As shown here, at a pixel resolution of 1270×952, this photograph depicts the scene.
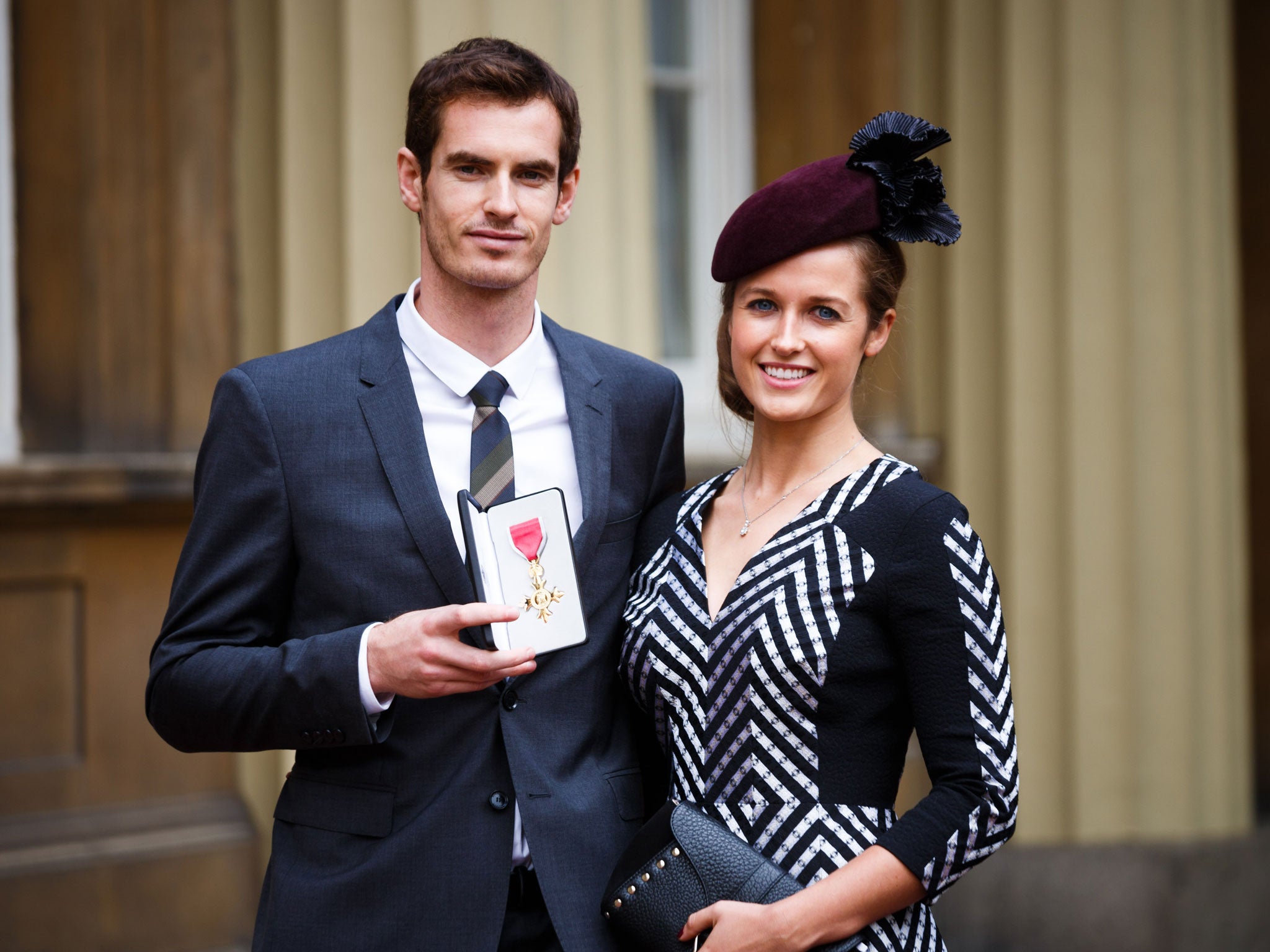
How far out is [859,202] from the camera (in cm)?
198

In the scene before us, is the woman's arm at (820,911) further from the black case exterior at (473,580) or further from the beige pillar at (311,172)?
the beige pillar at (311,172)

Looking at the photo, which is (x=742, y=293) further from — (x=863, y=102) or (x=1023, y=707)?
(x=1023, y=707)

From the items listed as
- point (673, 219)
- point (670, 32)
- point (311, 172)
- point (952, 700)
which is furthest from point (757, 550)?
point (670, 32)

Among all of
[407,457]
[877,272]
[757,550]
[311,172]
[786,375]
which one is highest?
[311,172]

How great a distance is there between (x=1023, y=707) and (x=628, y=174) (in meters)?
2.51

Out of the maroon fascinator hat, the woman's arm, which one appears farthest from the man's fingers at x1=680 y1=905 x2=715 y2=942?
the maroon fascinator hat

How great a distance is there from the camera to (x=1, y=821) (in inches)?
134

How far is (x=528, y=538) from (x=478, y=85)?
2.70 ft

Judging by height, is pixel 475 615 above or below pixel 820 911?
above

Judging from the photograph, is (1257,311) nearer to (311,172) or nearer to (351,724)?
(311,172)

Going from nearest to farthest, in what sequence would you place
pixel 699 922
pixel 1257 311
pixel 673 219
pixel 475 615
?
pixel 475 615 → pixel 699 922 → pixel 673 219 → pixel 1257 311

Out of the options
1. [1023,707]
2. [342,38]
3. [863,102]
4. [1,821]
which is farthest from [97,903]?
[863,102]

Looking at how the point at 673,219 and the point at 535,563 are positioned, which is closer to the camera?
the point at 535,563

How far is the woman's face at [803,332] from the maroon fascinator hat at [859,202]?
0.03 metres
